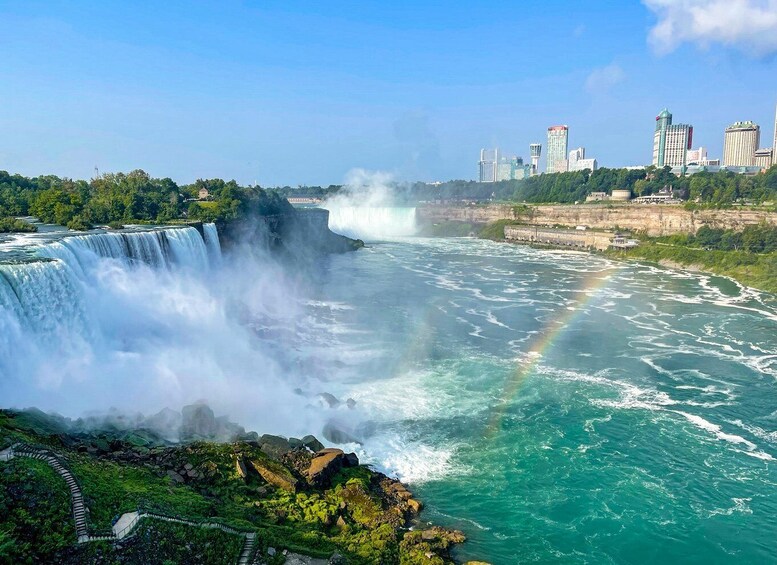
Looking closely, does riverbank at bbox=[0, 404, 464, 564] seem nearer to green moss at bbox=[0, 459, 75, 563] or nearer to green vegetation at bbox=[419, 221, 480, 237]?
green moss at bbox=[0, 459, 75, 563]

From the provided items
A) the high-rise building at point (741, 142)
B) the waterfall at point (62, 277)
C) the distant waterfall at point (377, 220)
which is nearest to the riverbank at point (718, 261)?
the distant waterfall at point (377, 220)

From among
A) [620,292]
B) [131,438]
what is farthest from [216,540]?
[620,292]

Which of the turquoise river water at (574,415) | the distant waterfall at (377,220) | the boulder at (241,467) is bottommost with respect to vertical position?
the turquoise river water at (574,415)

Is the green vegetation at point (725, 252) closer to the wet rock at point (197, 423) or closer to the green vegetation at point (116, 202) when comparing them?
the green vegetation at point (116, 202)

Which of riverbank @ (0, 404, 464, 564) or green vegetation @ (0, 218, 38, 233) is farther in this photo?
green vegetation @ (0, 218, 38, 233)

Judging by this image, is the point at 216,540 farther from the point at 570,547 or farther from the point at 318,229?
the point at 318,229

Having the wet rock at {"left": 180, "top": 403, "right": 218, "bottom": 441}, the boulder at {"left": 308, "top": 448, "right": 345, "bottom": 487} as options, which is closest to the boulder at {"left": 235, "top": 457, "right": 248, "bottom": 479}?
the boulder at {"left": 308, "top": 448, "right": 345, "bottom": 487}
